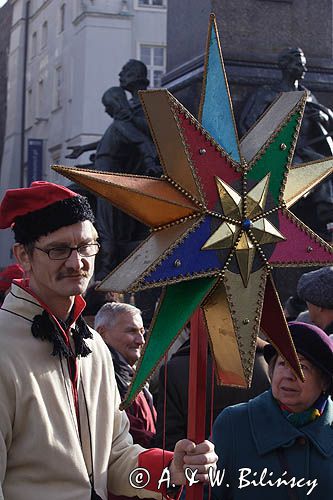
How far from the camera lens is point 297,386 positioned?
353cm

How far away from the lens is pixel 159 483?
321 cm

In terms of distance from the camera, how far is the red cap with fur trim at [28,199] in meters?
3.14

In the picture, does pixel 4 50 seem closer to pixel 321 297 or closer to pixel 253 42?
pixel 253 42

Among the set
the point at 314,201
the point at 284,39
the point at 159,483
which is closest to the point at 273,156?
the point at 159,483

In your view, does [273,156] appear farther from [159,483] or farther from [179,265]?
[159,483]

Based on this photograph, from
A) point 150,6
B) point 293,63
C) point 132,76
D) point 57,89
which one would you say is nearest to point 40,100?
point 57,89

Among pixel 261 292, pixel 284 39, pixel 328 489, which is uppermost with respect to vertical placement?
pixel 284 39

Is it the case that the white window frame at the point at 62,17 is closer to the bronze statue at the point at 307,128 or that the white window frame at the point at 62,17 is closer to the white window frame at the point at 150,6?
the white window frame at the point at 150,6

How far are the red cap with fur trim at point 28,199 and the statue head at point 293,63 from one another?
6299 millimetres

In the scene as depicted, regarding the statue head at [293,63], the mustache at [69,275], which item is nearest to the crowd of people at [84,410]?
the mustache at [69,275]

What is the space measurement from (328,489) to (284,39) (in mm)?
7560

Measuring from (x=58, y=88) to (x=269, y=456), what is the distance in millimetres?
Answer: 33617

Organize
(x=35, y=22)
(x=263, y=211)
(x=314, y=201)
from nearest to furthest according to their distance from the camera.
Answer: (x=263, y=211) < (x=314, y=201) < (x=35, y=22)

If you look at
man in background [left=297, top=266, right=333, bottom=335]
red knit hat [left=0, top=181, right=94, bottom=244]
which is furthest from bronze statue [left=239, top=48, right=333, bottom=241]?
red knit hat [left=0, top=181, right=94, bottom=244]
